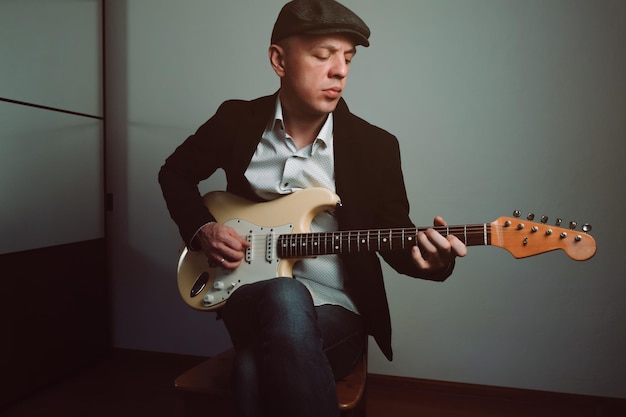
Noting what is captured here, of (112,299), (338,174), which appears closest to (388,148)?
(338,174)

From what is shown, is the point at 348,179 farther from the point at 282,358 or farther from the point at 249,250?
the point at 282,358

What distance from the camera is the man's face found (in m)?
1.35

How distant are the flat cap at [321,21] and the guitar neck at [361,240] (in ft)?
1.77

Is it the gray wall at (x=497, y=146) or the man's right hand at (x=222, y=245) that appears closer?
the man's right hand at (x=222, y=245)

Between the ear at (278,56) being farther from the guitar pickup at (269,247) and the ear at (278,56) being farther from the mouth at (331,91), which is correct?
the guitar pickup at (269,247)

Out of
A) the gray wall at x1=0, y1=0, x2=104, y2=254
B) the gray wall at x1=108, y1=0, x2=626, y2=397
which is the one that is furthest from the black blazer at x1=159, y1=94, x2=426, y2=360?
the gray wall at x1=0, y1=0, x2=104, y2=254

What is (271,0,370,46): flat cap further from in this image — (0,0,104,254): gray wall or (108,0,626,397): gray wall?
(0,0,104,254): gray wall

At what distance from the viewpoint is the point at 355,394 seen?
3.67 feet

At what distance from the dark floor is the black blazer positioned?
0.75 m

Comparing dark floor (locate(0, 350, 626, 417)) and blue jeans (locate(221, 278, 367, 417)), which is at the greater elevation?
blue jeans (locate(221, 278, 367, 417))

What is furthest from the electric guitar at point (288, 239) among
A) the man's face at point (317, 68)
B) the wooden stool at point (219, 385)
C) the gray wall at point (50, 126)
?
the gray wall at point (50, 126)

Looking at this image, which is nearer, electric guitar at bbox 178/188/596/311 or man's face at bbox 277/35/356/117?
electric guitar at bbox 178/188/596/311

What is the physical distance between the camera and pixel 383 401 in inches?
77.2

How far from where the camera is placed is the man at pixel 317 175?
1208 millimetres
